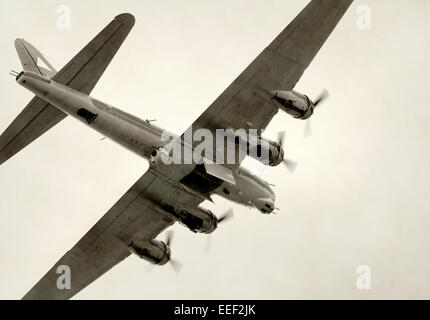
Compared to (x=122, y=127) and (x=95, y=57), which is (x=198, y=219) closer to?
(x=122, y=127)

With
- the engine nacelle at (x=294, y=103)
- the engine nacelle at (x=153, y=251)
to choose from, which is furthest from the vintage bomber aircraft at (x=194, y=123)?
the engine nacelle at (x=153, y=251)

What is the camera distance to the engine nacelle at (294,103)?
34.3 m

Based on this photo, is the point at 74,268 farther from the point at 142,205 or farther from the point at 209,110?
the point at 209,110

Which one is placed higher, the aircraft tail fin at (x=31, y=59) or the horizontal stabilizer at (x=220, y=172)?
the aircraft tail fin at (x=31, y=59)

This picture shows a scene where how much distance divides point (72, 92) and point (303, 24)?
10.9 m

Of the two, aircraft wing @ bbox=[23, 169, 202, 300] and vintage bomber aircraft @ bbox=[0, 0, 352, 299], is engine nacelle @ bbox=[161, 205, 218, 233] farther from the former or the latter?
aircraft wing @ bbox=[23, 169, 202, 300]

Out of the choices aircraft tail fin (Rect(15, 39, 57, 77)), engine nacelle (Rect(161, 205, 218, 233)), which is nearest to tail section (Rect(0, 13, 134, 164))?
aircraft tail fin (Rect(15, 39, 57, 77))

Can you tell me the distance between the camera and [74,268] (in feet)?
134

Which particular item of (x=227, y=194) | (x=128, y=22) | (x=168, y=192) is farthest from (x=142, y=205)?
(x=128, y=22)

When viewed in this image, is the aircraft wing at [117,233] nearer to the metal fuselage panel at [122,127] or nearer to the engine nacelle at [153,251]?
the engine nacelle at [153,251]

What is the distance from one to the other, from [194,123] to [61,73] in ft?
21.4

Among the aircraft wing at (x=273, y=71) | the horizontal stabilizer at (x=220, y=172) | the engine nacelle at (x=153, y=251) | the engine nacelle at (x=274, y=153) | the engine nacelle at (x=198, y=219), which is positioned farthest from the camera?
the engine nacelle at (x=153, y=251)

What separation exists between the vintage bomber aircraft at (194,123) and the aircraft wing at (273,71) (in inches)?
1.7

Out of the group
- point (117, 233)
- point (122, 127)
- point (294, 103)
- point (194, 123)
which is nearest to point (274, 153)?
point (294, 103)
